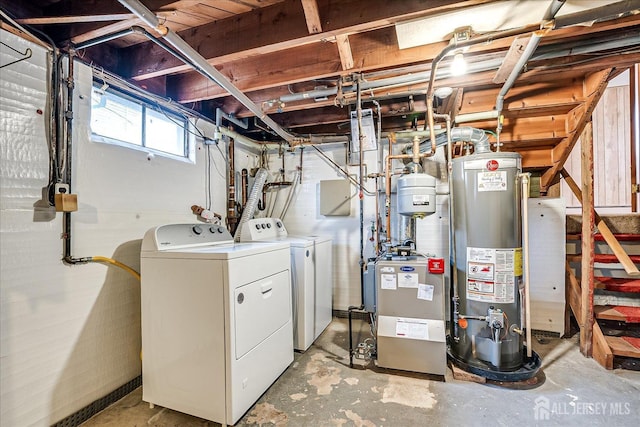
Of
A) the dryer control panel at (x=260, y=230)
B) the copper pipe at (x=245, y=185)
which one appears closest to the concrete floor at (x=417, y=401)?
the dryer control panel at (x=260, y=230)

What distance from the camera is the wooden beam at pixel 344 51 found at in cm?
160

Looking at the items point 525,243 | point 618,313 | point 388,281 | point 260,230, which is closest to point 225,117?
point 260,230

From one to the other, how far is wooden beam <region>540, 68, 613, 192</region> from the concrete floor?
1.88 meters

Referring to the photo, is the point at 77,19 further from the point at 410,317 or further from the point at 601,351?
the point at 601,351

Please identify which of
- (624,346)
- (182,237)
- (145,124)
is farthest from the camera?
(145,124)

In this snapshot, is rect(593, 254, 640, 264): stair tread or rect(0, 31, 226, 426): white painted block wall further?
rect(593, 254, 640, 264): stair tread

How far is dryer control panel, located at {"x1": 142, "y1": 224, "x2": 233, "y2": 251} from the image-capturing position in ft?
5.77

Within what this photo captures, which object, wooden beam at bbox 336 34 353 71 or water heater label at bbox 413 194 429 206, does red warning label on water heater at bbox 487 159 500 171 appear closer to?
water heater label at bbox 413 194 429 206

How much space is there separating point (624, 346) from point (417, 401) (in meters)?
1.81

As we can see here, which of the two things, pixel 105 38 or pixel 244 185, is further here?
pixel 244 185

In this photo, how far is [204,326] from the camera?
5.28 ft

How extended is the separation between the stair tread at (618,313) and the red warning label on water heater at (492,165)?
1640mm

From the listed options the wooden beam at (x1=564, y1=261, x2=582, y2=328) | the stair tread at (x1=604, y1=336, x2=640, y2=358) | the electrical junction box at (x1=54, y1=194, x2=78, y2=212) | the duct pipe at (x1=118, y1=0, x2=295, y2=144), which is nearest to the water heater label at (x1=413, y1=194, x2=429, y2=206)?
the duct pipe at (x1=118, y1=0, x2=295, y2=144)

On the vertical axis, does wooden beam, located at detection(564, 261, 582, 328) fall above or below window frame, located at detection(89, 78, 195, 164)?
below
